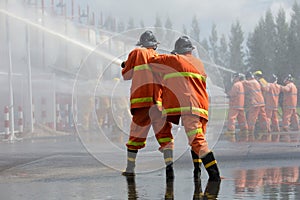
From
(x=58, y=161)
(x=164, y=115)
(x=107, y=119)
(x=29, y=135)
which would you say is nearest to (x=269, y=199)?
(x=164, y=115)

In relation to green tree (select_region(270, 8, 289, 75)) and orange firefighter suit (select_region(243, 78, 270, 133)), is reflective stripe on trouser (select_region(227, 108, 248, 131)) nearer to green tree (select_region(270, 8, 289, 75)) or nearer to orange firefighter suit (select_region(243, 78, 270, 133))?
orange firefighter suit (select_region(243, 78, 270, 133))

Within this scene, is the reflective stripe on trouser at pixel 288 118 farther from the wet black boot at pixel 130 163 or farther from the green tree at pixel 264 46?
the green tree at pixel 264 46

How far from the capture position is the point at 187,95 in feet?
18.9

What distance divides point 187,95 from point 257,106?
9.77 metres

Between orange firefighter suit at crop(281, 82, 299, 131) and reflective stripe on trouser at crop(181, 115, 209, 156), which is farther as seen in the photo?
orange firefighter suit at crop(281, 82, 299, 131)

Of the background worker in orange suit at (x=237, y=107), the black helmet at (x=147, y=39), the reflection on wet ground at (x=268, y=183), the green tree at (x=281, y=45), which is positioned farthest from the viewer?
the green tree at (x=281, y=45)

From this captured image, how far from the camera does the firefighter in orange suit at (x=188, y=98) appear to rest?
5.75 m

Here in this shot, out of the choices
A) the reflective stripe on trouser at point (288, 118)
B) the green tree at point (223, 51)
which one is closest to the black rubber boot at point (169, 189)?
the reflective stripe on trouser at point (288, 118)

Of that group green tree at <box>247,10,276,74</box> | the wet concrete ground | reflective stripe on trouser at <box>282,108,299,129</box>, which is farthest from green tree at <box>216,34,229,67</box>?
the wet concrete ground

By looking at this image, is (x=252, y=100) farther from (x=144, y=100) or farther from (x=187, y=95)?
(x=187, y=95)

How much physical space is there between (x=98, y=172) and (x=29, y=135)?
857 centimetres

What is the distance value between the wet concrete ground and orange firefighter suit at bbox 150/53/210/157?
45 cm

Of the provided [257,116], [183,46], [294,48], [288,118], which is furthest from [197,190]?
[294,48]

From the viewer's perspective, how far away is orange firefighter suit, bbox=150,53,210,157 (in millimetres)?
5742
